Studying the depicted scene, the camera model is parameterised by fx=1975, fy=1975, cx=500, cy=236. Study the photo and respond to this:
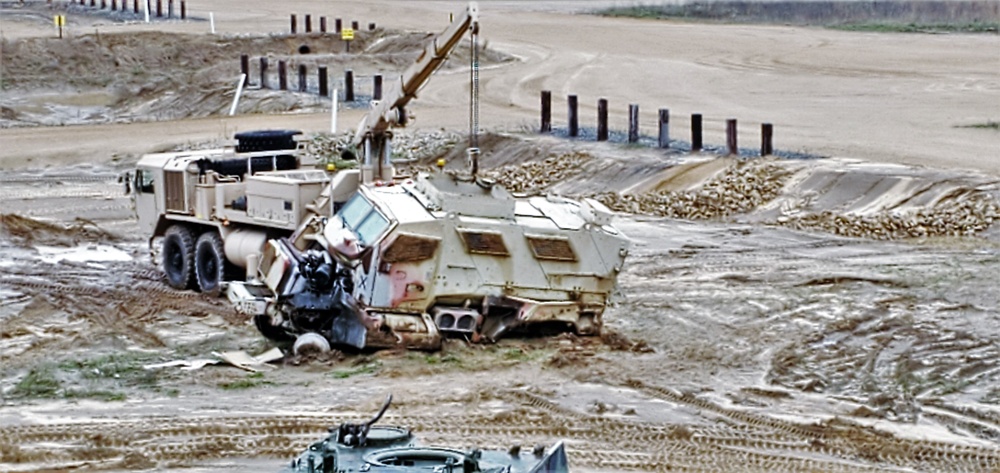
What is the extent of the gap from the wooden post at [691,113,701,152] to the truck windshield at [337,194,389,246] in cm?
1243

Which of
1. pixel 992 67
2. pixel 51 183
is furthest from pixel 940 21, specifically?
pixel 51 183

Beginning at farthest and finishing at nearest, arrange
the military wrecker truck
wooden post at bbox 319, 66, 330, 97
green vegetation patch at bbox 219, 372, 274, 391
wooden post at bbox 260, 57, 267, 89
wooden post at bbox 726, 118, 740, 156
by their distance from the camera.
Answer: wooden post at bbox 260, 57, 267, 89 < wooden post at bbox 319, 66, 330, 97 < wooden post at bbox 726, 118, 740, 156 < the military wrecker truck < green vegetation patch at bbox 219, 372, 274, 391

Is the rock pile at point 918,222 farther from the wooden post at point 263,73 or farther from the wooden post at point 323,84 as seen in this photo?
the wooden post at point 263,73

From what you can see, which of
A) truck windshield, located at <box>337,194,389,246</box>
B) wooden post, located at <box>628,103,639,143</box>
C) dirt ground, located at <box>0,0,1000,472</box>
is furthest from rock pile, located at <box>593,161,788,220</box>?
truck windshield, located at <box>337,194,389,246</box>

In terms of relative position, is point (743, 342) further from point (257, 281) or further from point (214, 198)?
point (214, 198)

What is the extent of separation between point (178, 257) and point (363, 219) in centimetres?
587

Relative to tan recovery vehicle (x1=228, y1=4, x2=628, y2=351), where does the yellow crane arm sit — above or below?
above

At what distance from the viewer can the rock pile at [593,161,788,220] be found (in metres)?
28.5

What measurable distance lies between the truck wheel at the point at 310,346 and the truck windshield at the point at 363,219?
105 cm

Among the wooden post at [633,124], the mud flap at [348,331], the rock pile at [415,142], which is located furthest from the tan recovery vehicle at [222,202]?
the wooden post at [633,124]

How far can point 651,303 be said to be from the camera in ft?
72.1

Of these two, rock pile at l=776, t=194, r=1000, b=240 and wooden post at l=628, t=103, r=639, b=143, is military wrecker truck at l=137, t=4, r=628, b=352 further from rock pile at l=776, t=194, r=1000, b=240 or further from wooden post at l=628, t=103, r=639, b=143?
wooden post at l=628, t=103, r=639, b=143

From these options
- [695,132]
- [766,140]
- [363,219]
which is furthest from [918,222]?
[363,219]

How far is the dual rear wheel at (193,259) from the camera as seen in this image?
2347 centimetres
